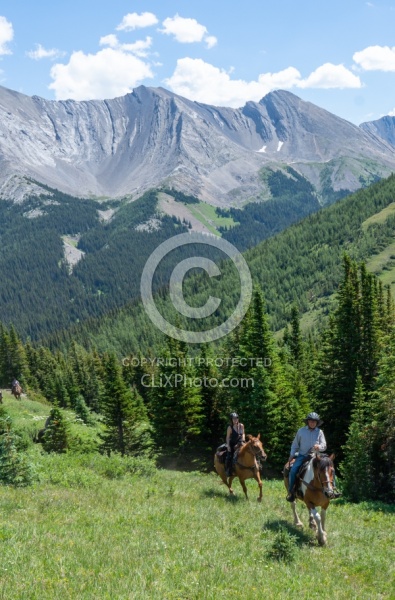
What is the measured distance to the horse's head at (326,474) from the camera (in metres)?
13.5

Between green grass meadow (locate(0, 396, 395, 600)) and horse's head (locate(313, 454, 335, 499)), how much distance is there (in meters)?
1.79

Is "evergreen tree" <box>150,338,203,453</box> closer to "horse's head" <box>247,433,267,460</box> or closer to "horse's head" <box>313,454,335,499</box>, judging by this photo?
"horse's head" <box>247,433,267,460</box>

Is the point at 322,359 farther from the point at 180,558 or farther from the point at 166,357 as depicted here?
the point at 180,558

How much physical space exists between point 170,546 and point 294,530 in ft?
17.2

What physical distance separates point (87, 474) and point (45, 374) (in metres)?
84.6

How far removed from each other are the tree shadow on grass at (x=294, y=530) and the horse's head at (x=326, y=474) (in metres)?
1.82

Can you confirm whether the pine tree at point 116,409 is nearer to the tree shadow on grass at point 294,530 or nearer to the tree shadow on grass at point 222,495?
the tree shadow on grass at point 222,495

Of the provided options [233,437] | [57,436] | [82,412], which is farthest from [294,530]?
[82,412]

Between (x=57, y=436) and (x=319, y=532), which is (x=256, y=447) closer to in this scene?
(x=319, y=532)

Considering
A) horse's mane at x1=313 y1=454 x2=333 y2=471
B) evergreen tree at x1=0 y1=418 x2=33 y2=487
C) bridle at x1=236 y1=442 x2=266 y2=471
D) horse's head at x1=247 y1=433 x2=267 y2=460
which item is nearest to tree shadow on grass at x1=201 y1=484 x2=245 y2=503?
bridle at x1=236 y1=442 x2=266 y2=471

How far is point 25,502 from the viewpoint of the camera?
15008mm

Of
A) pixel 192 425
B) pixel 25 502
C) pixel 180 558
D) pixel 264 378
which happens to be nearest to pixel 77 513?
pixel 25 502

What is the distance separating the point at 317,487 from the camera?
47.7ft

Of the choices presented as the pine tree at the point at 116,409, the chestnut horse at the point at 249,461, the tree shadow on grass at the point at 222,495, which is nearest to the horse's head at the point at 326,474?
the chestnut horse at the point at 249,461
